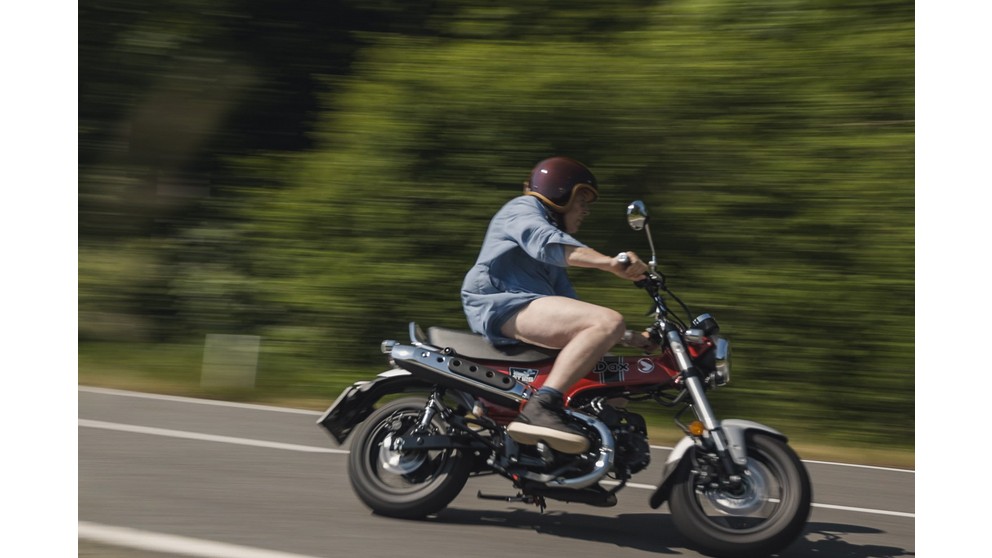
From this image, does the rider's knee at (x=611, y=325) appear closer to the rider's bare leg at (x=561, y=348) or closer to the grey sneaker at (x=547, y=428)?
the rider's bare leg at (x=561, y=348)

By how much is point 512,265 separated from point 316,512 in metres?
1.55

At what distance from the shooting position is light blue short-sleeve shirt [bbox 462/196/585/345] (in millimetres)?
5070

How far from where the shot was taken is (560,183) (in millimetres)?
5270

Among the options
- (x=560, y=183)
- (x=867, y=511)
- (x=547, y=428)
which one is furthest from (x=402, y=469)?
(x=867, y=511)

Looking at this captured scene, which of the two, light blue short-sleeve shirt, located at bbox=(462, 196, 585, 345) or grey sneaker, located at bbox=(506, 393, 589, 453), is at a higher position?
light blue short-sleeve shirt, located at bbox=(462, 196, 585, 345)

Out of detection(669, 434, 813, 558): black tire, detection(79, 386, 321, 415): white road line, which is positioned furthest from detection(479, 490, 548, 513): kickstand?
detection(79, 386, 321, 415): white road line

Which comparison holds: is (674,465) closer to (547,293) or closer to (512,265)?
(547,293)

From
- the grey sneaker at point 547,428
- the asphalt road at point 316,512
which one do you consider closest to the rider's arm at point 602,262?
the grey sneaker at point 547,428

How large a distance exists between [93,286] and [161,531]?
6637 mm

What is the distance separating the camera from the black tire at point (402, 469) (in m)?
5.27

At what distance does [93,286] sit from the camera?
1107 cm

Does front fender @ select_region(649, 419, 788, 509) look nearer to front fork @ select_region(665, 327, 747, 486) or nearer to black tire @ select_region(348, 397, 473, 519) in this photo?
front fork @ select_region(665, 327, 747, 486)

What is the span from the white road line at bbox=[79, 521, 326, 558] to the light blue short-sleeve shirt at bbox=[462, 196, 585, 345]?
1392 mm
